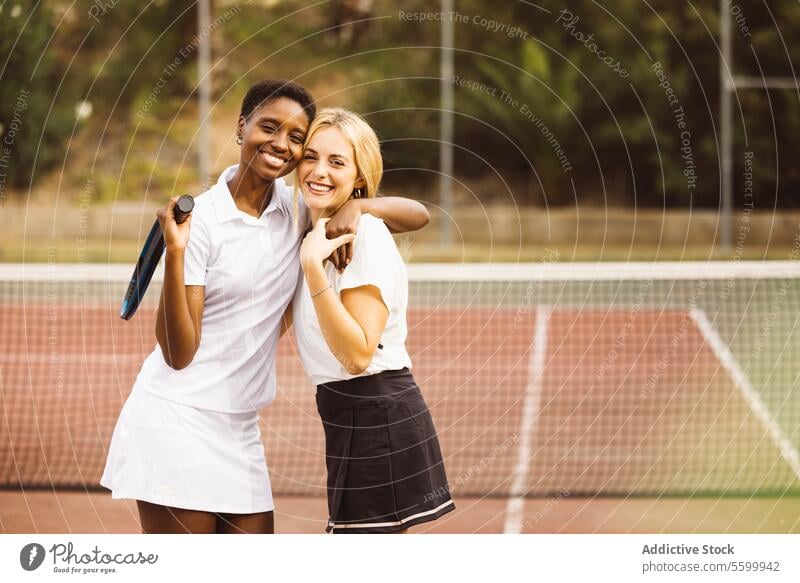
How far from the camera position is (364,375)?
3.84 m

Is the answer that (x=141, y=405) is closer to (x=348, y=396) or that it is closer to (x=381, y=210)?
(x=348, y=396)

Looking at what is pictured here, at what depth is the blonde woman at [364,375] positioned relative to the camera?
3.76 meters

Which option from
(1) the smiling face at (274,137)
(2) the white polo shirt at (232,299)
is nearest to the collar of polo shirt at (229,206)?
(2) the white polo shirt at (232,299)

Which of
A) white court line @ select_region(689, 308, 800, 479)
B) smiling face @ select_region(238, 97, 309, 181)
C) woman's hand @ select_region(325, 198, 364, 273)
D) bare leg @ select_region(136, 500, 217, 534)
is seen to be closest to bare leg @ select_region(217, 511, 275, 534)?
bare leg @ select_region(136, 500, 217, 534)

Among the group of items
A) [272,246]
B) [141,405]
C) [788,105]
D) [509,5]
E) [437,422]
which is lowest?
[437,422]

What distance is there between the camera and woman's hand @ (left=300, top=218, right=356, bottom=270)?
3.66 meters

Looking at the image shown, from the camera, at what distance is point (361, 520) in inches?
156

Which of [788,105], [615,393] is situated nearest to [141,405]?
A: [615,393]

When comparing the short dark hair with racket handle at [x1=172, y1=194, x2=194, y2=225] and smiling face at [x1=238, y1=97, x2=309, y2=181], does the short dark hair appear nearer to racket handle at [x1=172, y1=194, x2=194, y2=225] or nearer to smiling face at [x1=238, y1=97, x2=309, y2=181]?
smiling face at [x1=238, y1=97, x2=309, y2=181]

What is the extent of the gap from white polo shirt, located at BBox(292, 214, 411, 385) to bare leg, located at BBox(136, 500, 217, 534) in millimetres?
660

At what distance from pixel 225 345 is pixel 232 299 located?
0.16 m

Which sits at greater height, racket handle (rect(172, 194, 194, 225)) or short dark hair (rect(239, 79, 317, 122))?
short dark hair (rect(239, 79, 317, 122))

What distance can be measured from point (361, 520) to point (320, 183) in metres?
1.17

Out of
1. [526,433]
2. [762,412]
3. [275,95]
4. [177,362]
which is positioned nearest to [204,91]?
[526,433]
